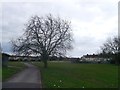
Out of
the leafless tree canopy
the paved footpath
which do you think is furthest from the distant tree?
the paved footpath

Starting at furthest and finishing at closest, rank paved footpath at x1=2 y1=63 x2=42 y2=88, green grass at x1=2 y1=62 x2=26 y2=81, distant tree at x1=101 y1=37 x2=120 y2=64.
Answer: distant tree at x1=101 y1=37 x2=120 y2=64 < green grass at x1=2 y1=62 x2=26 y2=81 < paved footpath at x1=2 y1=63 x2=42 y2=88

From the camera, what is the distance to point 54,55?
69625 mm

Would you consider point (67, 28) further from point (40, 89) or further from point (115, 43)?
point (40, 89)

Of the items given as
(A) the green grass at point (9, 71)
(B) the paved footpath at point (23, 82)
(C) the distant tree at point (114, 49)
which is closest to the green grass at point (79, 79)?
(B) the paved footpath at point (23, 82)

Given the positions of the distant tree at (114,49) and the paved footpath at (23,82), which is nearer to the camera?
the paved footpath at (23,82)

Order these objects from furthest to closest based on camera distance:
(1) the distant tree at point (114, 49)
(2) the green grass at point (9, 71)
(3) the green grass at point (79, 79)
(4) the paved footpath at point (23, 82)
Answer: (1) the distant tree at point (114, 49), (2) the green grass at point (9, 71), (3) the green grass at point (79, 79), (4) the paved footpath at point (23, 82)

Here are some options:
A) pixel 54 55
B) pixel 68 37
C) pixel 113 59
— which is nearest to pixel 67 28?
pixel 68 37

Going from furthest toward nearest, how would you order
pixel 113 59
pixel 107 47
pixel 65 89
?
1. pixel 107 47
2. pixel 113 59
3. pixel 65 89

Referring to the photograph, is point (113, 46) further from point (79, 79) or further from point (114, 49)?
point (79, 79)

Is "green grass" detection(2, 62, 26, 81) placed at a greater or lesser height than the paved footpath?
lesser

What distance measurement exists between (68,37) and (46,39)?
16.3 ft

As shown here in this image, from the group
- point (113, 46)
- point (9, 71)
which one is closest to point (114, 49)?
point (113, 46)

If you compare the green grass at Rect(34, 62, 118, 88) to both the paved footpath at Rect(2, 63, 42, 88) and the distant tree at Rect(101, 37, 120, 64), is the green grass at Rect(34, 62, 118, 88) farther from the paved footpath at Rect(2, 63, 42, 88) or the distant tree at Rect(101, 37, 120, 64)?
the distant tree at Rect(101, 37, 120, 64)

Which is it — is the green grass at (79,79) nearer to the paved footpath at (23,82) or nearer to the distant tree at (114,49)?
the paved footpath at (23,82)
